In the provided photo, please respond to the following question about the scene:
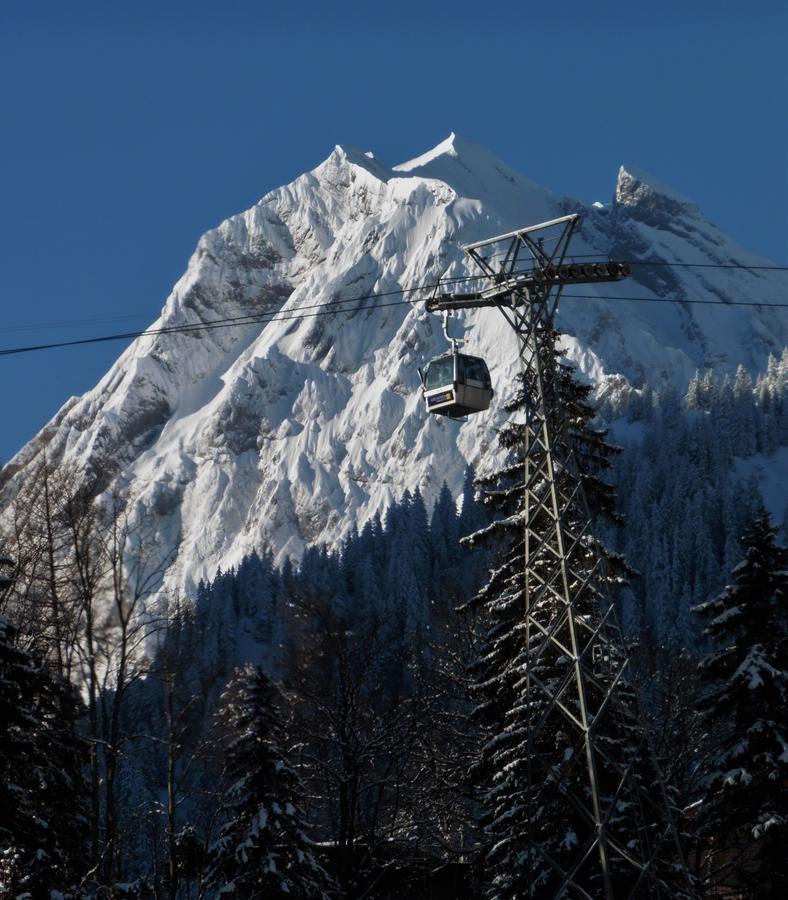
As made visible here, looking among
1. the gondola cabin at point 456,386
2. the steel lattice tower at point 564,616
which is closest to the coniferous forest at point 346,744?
the steel lattice tower at point 564,616

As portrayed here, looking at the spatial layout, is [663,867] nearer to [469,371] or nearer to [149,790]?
[469,371]

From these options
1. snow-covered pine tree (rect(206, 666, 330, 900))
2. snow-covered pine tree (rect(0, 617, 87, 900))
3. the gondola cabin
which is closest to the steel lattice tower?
the gondola cabin

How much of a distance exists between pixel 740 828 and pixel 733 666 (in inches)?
111

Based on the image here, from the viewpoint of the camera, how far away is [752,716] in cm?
2522

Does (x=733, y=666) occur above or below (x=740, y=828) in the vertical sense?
above

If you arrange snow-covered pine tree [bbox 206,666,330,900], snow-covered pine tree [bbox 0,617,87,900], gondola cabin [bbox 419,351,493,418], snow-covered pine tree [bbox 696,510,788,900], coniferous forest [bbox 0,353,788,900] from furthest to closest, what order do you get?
snow-covered pine tree [bbox 206,666,330,900]
snow-covered pine tree [bbox 696,510,788,900]
gondola cabin [bbox 419,351,493,418]
coniferous forest [bbox 0,353,788,900]
snow-covered pine tree [bbox 0,617,87,900]

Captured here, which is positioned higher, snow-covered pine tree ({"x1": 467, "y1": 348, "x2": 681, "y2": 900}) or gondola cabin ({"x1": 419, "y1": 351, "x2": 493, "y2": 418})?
gondola cabin ({"x1": 419, "y1": 351, "x2": 493, "y2": 418})

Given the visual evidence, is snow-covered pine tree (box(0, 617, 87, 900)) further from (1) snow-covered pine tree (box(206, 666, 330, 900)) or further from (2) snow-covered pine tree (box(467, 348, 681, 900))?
(2) snow-covered pine tree (box(467, 348, 681, 900))

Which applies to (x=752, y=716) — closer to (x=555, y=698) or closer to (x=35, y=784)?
(x=555, y=698)

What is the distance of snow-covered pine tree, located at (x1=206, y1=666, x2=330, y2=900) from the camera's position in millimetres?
26609

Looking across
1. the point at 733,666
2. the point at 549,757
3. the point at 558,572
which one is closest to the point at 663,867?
the point at 549,757

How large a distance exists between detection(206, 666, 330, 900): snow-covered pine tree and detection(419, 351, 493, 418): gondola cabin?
7.46 metres

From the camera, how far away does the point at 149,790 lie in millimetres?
61000

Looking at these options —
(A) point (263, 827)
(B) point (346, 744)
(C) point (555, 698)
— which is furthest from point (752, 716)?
(A) point (263, 827)
